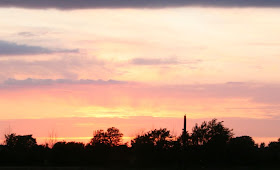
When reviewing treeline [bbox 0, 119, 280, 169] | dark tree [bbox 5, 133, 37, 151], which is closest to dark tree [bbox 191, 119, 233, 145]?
treeline [bbox 0, 119, 280, 169]

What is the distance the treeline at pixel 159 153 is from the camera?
7319 cm

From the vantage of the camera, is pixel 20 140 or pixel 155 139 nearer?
pixel 155 139

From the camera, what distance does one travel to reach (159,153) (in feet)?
258

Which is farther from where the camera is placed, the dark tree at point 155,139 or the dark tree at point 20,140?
the dark tree at point 20,140

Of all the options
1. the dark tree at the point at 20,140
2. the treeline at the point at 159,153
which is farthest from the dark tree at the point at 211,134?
the dark tree at the point at 20,140

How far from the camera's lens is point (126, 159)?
241 feet

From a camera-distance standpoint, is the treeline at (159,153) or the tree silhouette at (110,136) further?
the tree silhouette at (110,136)

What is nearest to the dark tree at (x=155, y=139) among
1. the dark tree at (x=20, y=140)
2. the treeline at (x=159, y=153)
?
the treeline at (x=159, y=153)

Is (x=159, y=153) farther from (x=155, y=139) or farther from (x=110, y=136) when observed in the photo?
(x=110, y=136)

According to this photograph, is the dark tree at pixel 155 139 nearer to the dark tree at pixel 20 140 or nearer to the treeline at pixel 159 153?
the treeline at pixel 159 153

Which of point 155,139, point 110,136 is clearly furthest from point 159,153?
point 110,136

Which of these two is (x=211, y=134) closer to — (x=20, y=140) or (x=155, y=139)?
(x=155, y=139)

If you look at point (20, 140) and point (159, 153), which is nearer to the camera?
point (159, 153)

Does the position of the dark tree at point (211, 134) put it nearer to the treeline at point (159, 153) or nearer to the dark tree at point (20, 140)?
the treeline at point (159, 153)
